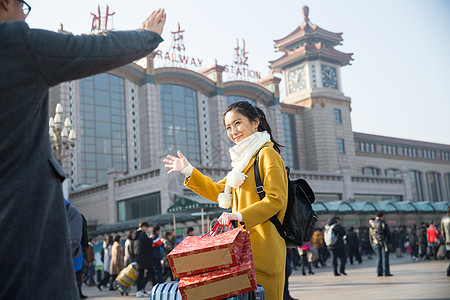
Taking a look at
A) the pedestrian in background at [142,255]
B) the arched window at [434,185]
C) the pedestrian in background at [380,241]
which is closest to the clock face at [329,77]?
the arched window at [434,185]

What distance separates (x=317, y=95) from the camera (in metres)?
53.0

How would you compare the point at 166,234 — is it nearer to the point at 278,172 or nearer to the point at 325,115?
the point at 278,172

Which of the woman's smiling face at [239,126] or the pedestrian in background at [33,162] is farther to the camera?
the woman's smiling face at [239,126]

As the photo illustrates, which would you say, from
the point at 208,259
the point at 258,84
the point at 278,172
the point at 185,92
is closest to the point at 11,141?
the point at 208,259

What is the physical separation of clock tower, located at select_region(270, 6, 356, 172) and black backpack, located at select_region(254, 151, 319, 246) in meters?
48.0

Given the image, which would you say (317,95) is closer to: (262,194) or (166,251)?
(166,251)

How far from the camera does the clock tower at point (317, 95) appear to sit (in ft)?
171

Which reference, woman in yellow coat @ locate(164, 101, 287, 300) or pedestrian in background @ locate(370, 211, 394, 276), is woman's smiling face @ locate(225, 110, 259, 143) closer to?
woman in yellow coat @ locate(164, 101, 287, 300)

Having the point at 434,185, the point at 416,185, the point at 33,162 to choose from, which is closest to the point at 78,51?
the point at 33,162

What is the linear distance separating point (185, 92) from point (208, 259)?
41.3 meters

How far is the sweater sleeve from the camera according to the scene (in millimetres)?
1699

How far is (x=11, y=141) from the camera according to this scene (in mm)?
1661

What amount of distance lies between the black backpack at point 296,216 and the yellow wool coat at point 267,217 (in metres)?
0.04

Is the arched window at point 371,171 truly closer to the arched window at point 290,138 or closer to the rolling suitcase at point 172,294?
the arched window at point 290,138
